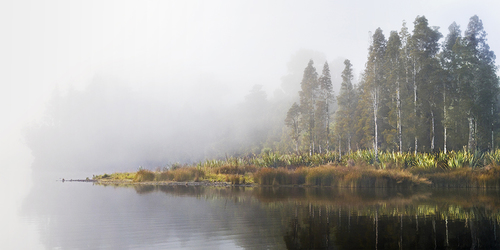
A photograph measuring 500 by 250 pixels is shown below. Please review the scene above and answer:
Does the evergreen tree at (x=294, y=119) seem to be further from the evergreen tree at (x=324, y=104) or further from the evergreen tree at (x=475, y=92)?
the evergreen tree at (x=475, y=92)

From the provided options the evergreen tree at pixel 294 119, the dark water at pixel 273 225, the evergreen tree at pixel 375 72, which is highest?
the evergreen tree at pixel 375 72

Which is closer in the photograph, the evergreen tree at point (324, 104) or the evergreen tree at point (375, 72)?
the evergreen tree at point (375, 72)

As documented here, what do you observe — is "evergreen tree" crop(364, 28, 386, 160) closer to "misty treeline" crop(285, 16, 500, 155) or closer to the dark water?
"misty treeline" crop(285, 16, 500, 155)

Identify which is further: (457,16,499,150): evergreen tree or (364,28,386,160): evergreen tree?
(364,28,386,160): evergreen tree

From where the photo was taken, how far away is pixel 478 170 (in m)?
25.5

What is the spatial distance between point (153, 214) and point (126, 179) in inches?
1022

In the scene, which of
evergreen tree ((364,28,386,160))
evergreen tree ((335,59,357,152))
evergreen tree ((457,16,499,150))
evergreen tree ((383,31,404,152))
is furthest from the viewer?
evergreen tree ((335,59,357,152))

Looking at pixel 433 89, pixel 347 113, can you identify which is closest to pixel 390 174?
pixel 433 89

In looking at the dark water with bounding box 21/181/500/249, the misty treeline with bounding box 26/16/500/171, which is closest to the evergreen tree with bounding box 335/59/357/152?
the misty treeline with bounding box 26/16/500/171

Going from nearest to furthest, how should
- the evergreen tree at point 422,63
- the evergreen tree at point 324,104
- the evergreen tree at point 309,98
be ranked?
the evergreen tree at point 422,63 → the evergreen tree at point 324,104 → the evergreen tree at point 309,98

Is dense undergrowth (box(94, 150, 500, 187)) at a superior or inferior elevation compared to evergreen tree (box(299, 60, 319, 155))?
inferior

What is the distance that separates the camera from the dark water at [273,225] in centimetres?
836

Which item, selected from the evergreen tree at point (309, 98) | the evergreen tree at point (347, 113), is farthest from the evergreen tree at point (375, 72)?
the evergreen tree at point (309, 98)

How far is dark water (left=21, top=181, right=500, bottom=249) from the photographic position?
8359 millimetres
